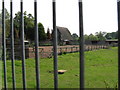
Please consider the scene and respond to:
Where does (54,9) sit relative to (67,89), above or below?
above

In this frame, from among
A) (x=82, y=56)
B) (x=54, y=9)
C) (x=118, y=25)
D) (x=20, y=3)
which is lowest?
(x=82, y=56)

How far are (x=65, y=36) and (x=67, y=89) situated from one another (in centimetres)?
2604

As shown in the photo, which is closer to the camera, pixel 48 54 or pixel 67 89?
pixel 67 89

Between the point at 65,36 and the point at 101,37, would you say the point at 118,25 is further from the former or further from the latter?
the point at 101,37

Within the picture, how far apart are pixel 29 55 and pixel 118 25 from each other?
8530 millimetres

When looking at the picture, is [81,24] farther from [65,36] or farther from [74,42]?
[65,36]

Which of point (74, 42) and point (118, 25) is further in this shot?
point (74, 42)

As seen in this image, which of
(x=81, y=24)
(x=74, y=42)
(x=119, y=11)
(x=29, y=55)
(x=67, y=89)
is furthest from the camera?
(x=74, y=42)

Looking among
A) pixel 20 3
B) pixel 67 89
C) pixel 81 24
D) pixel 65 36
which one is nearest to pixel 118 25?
pixel 81 24

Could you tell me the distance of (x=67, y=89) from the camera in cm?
358

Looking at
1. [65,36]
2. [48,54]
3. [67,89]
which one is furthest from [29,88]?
[65,36]

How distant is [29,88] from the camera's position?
3613 mm

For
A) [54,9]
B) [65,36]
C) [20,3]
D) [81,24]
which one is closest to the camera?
[81,24]

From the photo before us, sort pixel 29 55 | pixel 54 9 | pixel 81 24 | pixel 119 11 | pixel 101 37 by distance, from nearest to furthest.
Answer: pixel 119 11
pixel 81 24
pixel 54 9
pixel 29 55
pixel 101 37
